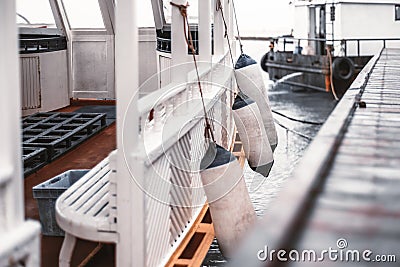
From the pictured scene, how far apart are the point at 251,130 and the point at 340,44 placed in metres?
9.59

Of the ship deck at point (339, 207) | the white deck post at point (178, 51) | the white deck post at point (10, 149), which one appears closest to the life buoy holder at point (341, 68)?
the white deck post at point (178, 51)

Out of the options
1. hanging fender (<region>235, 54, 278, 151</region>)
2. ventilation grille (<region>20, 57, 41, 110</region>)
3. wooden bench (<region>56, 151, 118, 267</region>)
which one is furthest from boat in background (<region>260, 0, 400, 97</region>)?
wooden bench (<region>56, 151, 118, 267</region>)

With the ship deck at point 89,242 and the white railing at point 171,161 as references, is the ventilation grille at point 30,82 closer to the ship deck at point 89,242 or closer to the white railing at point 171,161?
the ship deck at point 89,242

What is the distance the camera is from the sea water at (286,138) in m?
6.65

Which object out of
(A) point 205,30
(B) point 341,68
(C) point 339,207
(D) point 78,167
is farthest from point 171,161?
(B) point 341,68

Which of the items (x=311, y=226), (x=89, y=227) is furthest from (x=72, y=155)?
(x=311, y=226)

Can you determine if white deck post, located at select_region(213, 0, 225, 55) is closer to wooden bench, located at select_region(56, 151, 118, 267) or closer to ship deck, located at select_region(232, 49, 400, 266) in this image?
wooden bench, located at select_region(56, 151, 118, 267)

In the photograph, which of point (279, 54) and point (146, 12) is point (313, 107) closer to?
point (279, 54)

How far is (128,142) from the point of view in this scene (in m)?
3.47

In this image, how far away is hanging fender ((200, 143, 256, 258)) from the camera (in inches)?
173

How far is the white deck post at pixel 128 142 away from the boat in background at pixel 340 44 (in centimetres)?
1212

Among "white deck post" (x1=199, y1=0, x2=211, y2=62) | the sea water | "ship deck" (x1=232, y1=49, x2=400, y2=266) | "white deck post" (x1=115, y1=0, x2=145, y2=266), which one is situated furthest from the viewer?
the sea water

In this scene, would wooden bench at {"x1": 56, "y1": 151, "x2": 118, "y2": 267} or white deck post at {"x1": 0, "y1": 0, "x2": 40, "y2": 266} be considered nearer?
white deck post at {"x1": 0, "y1": 0, "x2": 40, "y2": 266}

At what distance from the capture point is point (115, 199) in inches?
140
